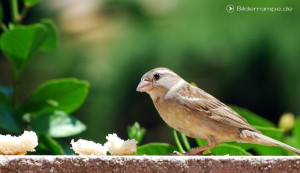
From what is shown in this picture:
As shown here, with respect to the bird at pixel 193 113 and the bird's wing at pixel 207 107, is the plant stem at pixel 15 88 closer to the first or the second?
the bird at pixel 193 113

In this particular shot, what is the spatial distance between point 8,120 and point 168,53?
1.84m

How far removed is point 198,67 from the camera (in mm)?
3785

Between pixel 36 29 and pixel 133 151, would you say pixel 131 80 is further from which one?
pixel 133 151

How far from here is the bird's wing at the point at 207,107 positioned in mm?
→ 1988

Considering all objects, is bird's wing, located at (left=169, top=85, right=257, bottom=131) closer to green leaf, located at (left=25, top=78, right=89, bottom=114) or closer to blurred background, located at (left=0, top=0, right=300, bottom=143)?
green leaf, located at (left=25, top=78, right=89, bottom=114)

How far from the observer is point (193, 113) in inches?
77.6

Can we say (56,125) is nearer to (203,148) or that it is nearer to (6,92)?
(6,92)

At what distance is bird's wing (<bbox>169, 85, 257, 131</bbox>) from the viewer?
6.52ft

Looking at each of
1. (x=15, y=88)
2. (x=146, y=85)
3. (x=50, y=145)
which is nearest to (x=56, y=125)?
(x=50, y=145)

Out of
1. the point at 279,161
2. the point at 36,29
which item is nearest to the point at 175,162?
the point at 279,161

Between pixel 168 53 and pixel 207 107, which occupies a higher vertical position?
pixel 168 53

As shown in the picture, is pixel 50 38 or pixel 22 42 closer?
pixel 22 42

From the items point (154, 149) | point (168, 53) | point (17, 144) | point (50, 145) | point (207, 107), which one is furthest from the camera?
point (168, 53)

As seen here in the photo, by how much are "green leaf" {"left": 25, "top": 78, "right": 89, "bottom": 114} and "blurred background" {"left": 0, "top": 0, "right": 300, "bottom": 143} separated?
64.4 inches
